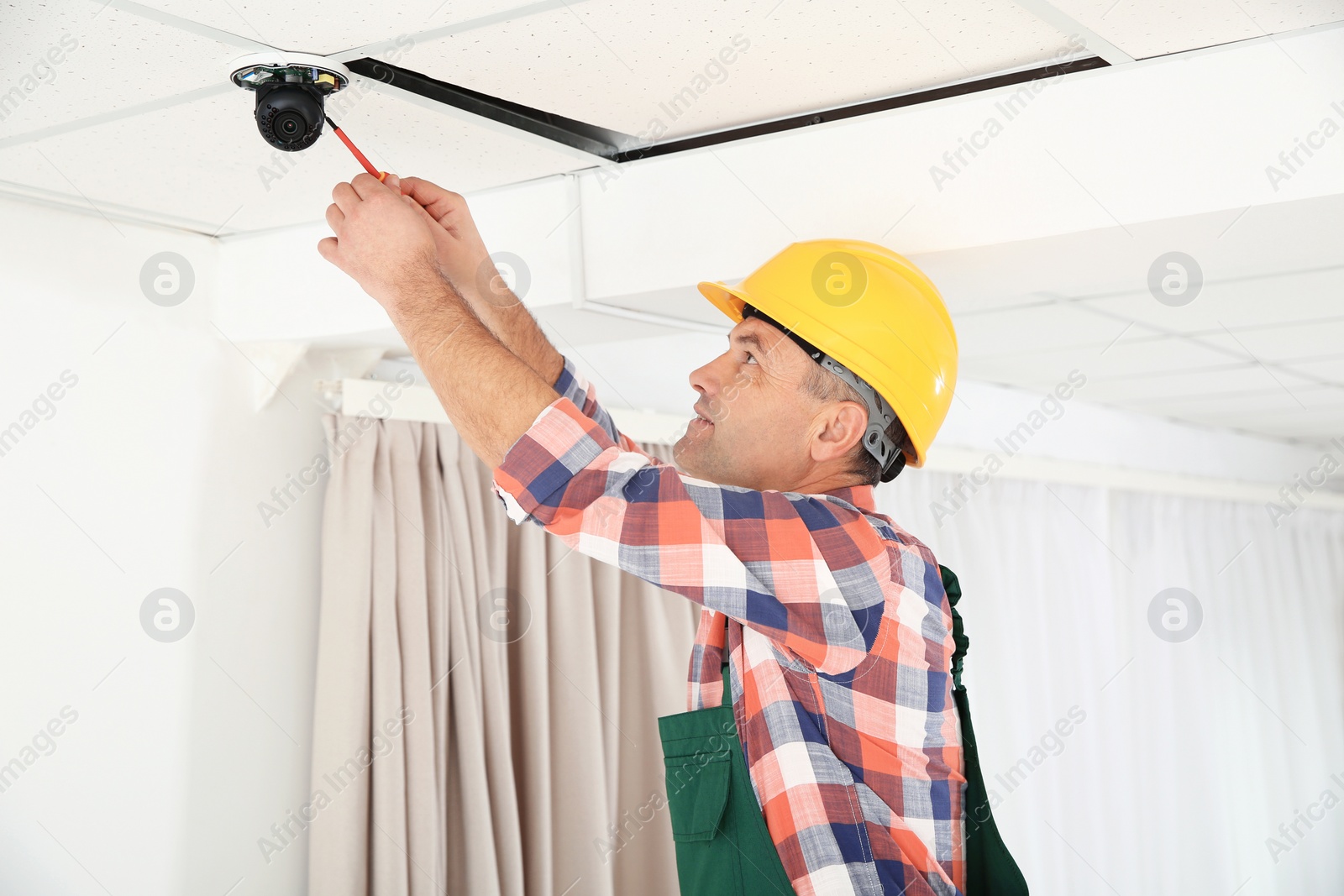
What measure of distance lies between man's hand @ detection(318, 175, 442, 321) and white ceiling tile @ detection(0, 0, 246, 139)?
10.1 inches

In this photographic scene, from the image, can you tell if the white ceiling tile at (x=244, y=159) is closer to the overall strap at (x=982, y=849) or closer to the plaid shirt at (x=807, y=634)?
the plaid shirt at (x=807, y=634)

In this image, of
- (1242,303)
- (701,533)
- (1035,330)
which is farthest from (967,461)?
(701,533)

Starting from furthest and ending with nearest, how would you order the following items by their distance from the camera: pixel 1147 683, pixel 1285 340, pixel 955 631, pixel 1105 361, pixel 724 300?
1. pixel 1147 683
2. pixel 1105 361
3. pixel 1285 340
4. pixel 724 300
5. pixel 955 631

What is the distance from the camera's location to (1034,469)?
3559mm

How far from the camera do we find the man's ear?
136cm

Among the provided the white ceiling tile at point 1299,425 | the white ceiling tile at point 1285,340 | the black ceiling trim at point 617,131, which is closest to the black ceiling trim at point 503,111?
the black ceiling trim at point 617,131

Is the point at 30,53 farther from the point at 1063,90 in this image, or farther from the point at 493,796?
the point at 493,796

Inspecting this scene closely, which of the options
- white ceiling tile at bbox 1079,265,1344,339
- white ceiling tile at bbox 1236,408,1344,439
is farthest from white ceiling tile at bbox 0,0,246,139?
white ceiling tile at bbox 1236,408,1344,439

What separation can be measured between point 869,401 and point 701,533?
1.31 ft

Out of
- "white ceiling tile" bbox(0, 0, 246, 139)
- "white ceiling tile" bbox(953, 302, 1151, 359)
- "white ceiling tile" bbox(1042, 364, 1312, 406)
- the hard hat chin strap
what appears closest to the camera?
"white ceiling tile" bbox(0, 0, 246, 139)

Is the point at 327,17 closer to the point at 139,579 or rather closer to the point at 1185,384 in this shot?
the point at 139,579

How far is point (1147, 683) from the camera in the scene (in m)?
4.20

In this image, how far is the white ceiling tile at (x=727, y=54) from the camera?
1.23 m

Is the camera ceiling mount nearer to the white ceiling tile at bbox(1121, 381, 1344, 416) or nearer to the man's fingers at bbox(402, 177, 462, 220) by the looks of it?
the man's fingers at bbox(402, 177, 462, 220)
